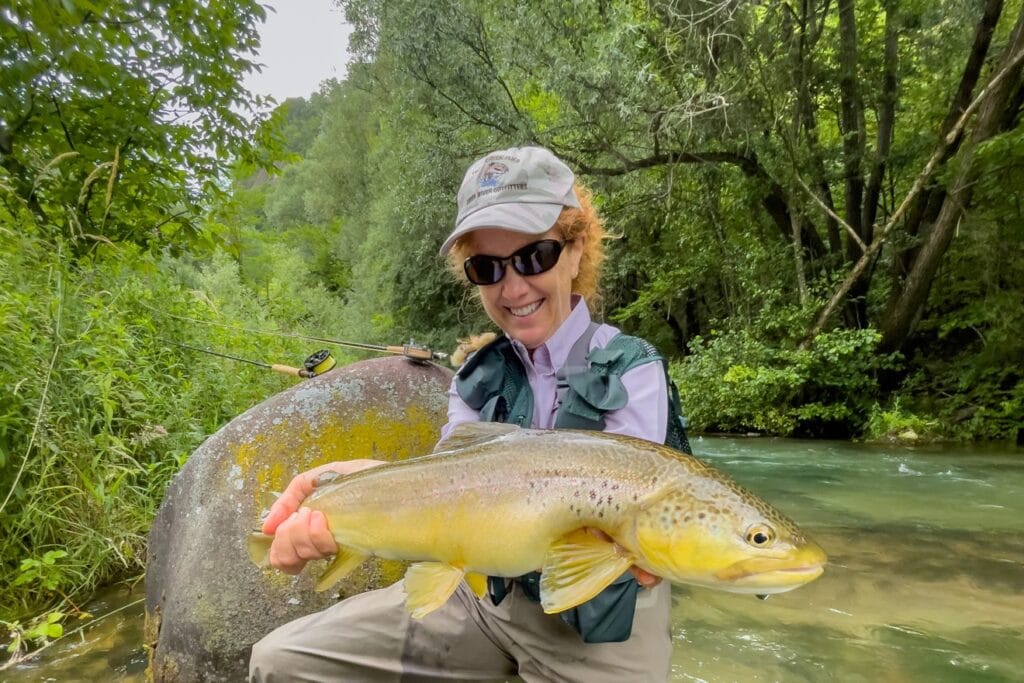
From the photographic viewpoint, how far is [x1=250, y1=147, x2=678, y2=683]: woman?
1.97 meters

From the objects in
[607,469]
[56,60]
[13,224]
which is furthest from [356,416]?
[56,60]

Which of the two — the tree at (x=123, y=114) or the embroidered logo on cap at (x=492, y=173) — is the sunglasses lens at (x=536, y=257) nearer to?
the embroidered logo on cap at (x=492, y=173)

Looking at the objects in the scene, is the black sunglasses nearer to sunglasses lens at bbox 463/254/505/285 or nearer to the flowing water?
sunglasses lens at bbox 463/254/505/285

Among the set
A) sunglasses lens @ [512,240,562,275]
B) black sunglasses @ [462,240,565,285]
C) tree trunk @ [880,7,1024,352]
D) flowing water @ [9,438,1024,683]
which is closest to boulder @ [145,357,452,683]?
flowing water @ [9,438,1024,683]

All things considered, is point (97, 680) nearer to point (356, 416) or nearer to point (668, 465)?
point (356, 416)

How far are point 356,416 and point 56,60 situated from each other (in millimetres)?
5052

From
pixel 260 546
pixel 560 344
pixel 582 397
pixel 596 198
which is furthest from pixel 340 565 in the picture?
pixel 596 198

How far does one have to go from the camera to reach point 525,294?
2.29 metres

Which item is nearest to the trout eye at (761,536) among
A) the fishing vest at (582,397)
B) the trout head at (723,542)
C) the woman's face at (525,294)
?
the trout head at (723,542)

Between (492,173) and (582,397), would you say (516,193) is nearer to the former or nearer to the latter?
(492,173)

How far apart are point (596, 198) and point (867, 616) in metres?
12.1

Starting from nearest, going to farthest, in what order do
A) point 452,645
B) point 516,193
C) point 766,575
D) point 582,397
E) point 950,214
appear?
1. point 766,575
2. point 582,397
3. point 452,645
4. point 516,193
5. point 950,214

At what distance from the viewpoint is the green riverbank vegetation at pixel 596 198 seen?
3883 mm

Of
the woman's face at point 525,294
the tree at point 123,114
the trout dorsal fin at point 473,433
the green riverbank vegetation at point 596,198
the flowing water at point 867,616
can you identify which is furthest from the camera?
the tree at point 123,114
